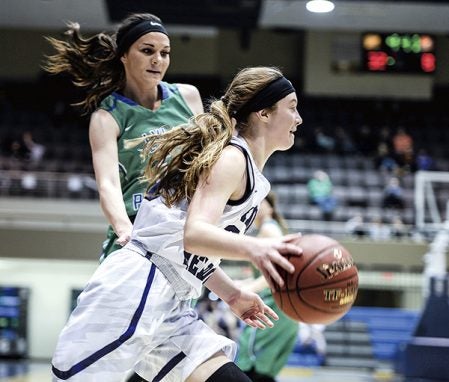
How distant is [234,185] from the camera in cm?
263

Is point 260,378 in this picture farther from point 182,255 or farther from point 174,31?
point 174,31

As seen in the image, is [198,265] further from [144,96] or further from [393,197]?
[393,197]

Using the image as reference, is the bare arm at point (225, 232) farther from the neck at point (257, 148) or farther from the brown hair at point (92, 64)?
the brown hair at point (92, 64)

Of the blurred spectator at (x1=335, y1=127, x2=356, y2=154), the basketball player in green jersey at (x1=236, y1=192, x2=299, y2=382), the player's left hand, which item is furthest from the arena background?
the player's left hand

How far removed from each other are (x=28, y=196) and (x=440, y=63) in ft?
34.7

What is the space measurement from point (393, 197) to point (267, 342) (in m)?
10.3

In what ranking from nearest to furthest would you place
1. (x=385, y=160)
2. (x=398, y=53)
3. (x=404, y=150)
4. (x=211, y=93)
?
(x=385, y=160) < (x=404, y=150) < (x=398, y=53) < (x=211, y=93)

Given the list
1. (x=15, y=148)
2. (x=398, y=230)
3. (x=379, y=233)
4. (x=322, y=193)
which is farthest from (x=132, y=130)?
(x=15, y=148)

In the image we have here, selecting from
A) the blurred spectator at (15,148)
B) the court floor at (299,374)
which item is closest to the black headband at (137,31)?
the court floor at (299,374)

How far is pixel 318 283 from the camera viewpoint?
2572 millimetres

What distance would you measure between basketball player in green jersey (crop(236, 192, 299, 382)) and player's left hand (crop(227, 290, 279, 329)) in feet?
7.39

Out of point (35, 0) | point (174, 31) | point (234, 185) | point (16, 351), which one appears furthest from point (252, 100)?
point (174, 31)

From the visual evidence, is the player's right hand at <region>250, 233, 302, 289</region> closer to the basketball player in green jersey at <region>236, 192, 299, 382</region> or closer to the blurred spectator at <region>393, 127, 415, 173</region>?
the basketball player in green jersey at <region>236, 192, 299, 382</region>

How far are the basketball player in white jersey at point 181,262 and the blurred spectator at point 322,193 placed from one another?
40.3 ft
